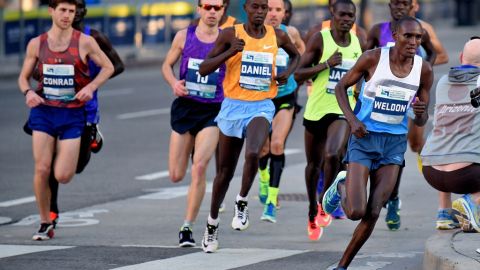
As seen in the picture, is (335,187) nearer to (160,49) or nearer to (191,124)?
(191,124)

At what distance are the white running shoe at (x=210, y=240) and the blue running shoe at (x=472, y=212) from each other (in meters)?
2.02

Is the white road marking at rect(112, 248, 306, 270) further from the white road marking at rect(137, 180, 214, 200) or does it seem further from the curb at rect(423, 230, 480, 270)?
the white road marking at rect(137, 180, 214, 200)

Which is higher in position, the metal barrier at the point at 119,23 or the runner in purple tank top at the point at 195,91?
the runner in purple tank top at the point at 195,91

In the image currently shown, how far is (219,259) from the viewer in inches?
429

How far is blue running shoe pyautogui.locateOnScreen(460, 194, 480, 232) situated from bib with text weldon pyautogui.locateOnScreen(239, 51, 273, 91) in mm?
2150

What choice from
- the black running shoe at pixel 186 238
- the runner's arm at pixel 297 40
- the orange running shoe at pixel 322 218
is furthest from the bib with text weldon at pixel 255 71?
the runner's arm at pixel 297 40

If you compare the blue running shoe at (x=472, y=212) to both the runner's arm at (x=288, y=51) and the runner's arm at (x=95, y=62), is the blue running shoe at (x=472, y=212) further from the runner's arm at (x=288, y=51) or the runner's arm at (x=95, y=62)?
the runner's arm at (x=95, y=62)

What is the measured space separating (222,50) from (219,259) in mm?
→ 1732

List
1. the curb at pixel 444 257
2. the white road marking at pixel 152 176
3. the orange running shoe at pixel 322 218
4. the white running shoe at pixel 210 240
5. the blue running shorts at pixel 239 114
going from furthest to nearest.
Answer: the white road marking at pixel 152 176 → the orange running shoe at pixel 322 218 → the blue running shorts at pixel 239 114 → the white running shoe at pixel 210 240 → the curb at pixel 444 257

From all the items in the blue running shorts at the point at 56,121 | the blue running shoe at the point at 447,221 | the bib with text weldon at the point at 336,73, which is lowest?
the blue running shoe at the point at 447,221

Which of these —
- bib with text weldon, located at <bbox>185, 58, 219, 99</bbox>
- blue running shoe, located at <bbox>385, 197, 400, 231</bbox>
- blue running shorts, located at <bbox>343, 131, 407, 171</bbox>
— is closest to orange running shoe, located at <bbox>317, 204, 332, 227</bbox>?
blue running shoe, located at <bbox>385, 197, 400, 231</bbox>

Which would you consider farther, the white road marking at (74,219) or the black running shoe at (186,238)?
the white road marking at (74,219)

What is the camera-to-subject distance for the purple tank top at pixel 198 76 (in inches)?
482

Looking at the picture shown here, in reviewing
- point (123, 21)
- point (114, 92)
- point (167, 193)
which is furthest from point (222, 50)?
point (123, 21)
